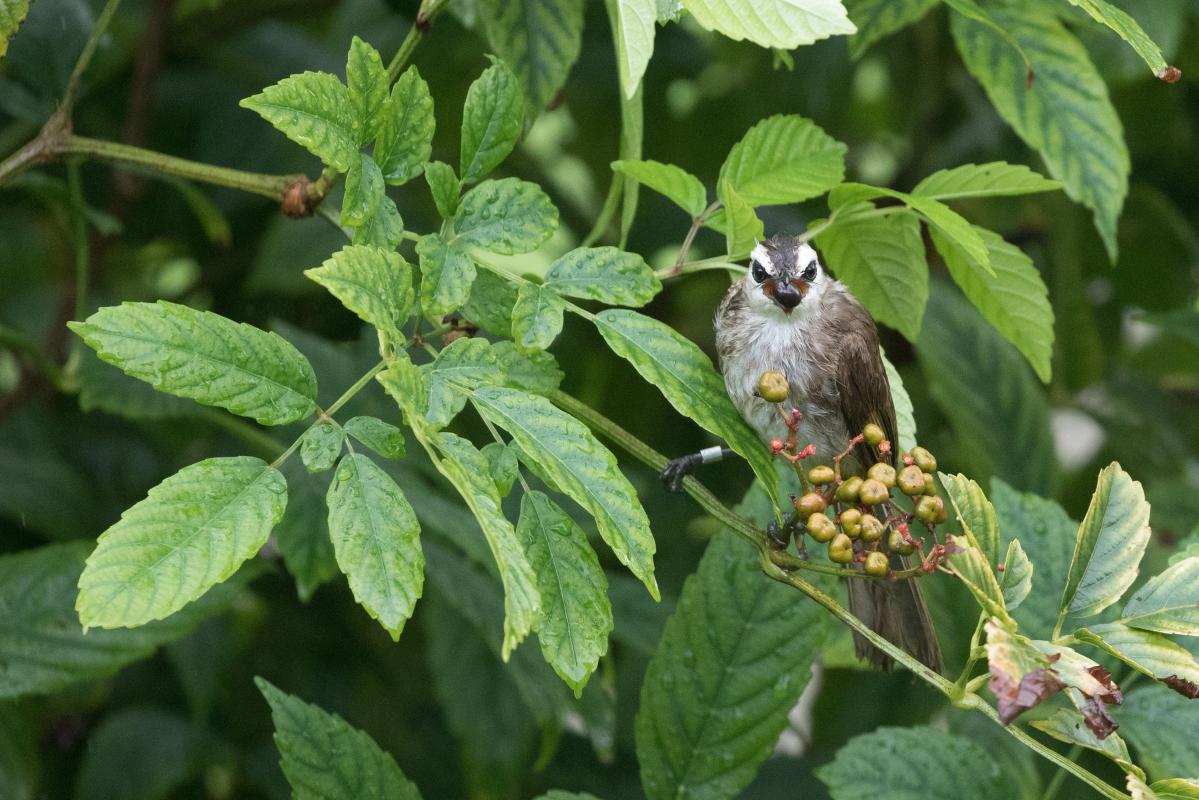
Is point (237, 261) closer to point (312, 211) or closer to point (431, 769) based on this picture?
point (431, 769)

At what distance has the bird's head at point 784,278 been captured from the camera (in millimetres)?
2191

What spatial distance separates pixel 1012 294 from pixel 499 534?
953mm

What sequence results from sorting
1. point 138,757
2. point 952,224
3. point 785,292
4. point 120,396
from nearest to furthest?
point 952,224
point 785,292
point 120,396
point 138,757

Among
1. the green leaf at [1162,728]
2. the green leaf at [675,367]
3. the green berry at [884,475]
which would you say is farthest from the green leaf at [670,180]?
the green leaf at [1162,728]

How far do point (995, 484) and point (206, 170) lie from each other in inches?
46.9

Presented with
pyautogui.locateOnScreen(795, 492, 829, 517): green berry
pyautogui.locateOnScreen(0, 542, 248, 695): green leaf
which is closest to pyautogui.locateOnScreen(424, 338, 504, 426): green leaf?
pyautogui.locateOnScreen(795, 492, 829, 517): green berry

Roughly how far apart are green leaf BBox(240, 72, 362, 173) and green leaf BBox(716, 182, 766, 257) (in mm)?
416

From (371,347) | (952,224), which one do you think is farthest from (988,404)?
(952,224)

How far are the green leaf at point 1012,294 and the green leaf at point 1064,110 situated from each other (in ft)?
1.00

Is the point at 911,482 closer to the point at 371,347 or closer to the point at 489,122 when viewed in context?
the point at 489,122

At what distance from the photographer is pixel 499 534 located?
1.16 meters

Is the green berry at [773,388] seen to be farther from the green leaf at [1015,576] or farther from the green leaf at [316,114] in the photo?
the green leaf at [316,114]

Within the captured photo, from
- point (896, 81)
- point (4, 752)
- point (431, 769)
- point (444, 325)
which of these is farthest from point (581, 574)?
point (896, 81)

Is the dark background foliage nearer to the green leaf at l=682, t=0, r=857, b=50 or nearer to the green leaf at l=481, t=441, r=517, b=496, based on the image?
the green leaf at l=481, t=441, r=517, b=496
